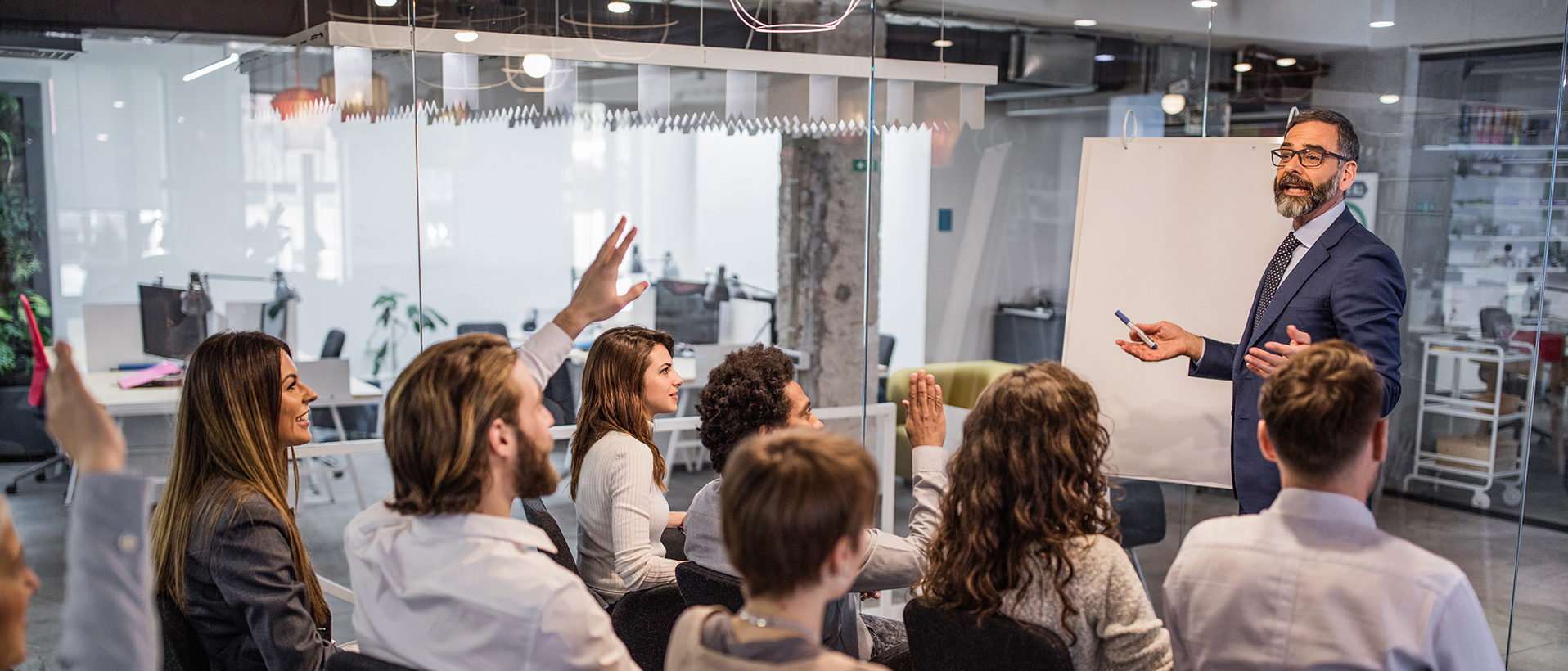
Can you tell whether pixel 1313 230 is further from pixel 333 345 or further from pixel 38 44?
pixel 38 44

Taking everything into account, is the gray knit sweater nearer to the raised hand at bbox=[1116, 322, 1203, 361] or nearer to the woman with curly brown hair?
the woman with curly brown hair

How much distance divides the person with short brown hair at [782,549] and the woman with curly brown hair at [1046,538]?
16.7 inches

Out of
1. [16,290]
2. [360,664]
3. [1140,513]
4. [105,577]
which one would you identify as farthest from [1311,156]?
[16,290]

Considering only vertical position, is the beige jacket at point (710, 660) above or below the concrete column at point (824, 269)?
below

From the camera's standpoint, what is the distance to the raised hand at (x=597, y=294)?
1.90m

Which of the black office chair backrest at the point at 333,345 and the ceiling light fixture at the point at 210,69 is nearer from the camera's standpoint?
the ceiling light fixture at the point at 210,69

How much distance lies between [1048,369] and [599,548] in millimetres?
1277

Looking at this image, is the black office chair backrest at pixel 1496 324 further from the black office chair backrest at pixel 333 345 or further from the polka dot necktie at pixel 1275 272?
the black office chair backrest at pixel 333 345

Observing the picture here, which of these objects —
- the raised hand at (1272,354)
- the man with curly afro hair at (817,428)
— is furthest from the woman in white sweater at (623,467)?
the raised hand at (1272,354)

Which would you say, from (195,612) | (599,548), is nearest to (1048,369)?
(599,548)

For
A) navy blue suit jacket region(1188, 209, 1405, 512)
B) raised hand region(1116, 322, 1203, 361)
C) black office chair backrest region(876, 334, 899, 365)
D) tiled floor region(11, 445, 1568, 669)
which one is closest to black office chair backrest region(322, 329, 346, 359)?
tiled floor region(11, 445, 1568, 669)

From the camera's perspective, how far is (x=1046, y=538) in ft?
5.37

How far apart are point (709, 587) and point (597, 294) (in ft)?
1.98

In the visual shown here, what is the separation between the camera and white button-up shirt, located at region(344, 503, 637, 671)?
142 centimetres
